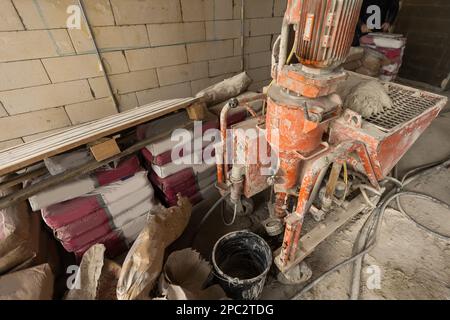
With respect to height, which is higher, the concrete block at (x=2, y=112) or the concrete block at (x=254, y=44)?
the concrete block at (x=254, y=44)

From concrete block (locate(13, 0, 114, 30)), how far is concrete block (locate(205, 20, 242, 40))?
1.04 m

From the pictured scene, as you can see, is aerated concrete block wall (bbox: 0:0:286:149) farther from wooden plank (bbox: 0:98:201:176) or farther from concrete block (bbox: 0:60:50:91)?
wooden plank (bbox: 0:98:201:176)

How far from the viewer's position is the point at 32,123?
2.22m

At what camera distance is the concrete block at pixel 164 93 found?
261 cm

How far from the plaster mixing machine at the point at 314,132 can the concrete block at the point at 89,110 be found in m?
1.45

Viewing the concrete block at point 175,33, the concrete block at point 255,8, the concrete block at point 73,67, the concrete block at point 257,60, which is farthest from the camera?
the concrete block at point 257,60

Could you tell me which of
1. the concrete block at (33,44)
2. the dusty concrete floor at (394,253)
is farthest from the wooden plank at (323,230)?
the concrete block at (33,44)

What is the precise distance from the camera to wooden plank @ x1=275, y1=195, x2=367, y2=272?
5.19 feet

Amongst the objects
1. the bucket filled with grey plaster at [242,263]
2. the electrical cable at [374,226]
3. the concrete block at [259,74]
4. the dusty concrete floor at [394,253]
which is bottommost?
the dusty concrete floor at [394,253]

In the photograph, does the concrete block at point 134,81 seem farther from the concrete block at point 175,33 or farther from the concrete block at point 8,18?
the concrete block at point 8,18

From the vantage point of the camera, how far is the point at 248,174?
1782 mm

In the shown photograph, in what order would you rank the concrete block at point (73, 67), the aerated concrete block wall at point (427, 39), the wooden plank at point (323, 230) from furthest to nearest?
1. the aerated concrete block wall at point (427, 39)
2. the concrete block at point (73, 67)
3. the wooden plank at point (323, 230)

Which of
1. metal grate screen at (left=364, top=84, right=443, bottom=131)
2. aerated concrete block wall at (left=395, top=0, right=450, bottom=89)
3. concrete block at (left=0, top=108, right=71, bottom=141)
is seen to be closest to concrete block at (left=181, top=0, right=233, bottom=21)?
concrete block at (left=0, top=108, right=71, bottom=141)
